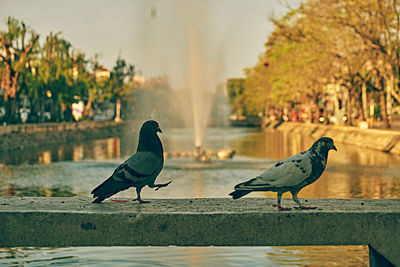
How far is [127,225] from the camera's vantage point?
913 cm

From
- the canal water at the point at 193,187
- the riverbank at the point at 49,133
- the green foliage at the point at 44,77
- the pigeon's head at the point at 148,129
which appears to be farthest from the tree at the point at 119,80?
the pigeon's head at the point at 148,129

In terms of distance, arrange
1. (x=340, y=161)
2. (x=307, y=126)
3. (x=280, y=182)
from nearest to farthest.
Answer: (x=280, y=182) → (x=340, y=161) → (x=307, y=126)

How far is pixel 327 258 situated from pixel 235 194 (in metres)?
3.76

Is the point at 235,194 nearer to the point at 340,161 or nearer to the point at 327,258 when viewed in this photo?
the point at 327,258

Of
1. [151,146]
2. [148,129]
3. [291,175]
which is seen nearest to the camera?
[291,175]

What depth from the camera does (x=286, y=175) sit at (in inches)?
347

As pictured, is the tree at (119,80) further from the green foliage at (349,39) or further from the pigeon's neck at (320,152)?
the pigeon's neck at (320,152)

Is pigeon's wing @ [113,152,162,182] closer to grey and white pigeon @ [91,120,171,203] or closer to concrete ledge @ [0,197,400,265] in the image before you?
grey and white pigeon @ [91,120,171,203]

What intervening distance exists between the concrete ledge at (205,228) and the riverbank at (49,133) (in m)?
39.3

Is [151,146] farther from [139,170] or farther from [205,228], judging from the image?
[205,228]

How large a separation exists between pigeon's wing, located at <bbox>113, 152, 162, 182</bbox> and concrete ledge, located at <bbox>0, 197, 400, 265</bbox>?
0.45 m

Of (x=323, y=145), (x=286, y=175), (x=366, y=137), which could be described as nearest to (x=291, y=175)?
(x=286, y=175)

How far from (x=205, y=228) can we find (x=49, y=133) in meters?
53.5

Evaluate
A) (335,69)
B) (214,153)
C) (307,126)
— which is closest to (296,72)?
(307,126)
